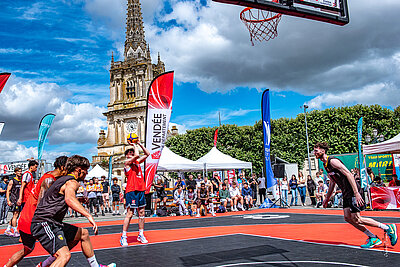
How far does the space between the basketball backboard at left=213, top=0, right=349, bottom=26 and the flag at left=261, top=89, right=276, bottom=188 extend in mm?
10287

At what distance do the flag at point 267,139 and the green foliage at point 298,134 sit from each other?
19.7 metres

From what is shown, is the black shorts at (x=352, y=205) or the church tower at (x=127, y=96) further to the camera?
the church tower at (x=127, y=96)

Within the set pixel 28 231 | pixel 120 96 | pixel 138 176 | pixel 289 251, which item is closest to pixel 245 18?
pixel 138 176

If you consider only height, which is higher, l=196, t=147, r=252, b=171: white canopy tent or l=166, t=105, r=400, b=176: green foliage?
l=166, t=105, r=400, b=176: green foliage

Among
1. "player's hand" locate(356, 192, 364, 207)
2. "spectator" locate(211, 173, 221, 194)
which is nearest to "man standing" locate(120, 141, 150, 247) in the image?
"player's hand" locate(356, 192, 364, 207)

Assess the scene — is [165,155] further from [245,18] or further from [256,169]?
[256,169]

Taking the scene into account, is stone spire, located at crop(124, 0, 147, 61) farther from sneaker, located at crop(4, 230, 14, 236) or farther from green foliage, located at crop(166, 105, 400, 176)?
sneaker, located at crop(4, 230, 14, 236)

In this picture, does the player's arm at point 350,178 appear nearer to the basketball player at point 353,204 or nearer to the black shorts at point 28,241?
the basketball player at point 353,204

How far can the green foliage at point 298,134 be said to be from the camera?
32875 millimetres

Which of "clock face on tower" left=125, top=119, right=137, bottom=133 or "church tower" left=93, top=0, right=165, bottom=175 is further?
"clock face on tower" left=125, top=119, right=137, bottom=133

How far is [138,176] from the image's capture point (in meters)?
7.30

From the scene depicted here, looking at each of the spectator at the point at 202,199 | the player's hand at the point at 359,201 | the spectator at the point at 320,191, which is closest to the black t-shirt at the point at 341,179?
the player's hand at the point at 359,201

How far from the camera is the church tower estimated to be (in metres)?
65.1

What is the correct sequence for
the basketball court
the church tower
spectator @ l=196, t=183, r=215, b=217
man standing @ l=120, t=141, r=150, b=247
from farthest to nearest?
the church tower, spectator @ l=196, t=183, r=215, b=217, man standing @ l=120, t=141, r=150, b=247, the basketball court
